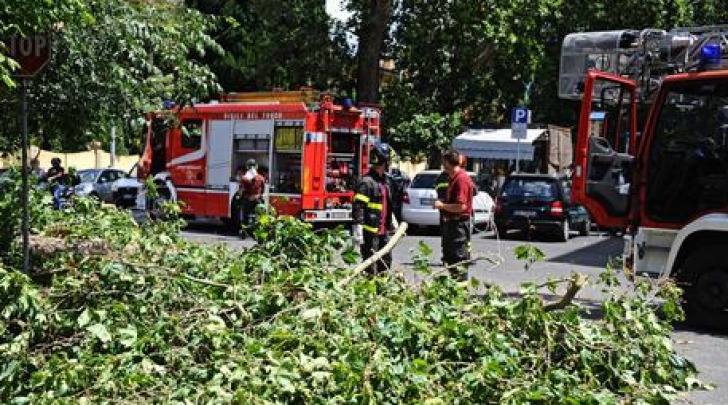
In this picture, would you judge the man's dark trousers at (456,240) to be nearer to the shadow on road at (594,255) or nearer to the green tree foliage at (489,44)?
the shadow on road at (594,255)

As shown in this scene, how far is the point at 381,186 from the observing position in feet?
32.0

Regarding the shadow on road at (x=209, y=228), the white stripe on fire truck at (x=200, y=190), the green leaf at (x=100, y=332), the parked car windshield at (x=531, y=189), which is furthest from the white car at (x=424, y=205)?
the green leaf at (x=100, y=332)

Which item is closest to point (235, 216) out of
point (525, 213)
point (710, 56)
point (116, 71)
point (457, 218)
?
point (525, 213)

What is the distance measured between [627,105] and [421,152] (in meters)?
18.5

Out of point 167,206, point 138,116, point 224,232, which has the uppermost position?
point 138,116

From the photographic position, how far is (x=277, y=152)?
18.3 meters

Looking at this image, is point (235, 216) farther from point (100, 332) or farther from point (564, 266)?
point (100, 332)

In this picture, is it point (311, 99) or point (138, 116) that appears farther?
point (311, 99)

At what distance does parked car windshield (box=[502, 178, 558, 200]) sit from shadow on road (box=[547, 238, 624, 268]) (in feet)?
5.12

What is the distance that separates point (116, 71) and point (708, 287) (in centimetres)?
641

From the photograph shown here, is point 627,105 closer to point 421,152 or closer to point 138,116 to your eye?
point 138,116

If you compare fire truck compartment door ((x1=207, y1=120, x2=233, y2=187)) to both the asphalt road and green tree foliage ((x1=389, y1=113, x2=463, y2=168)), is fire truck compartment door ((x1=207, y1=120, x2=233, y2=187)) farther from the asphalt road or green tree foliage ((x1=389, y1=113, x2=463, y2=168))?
green tree foliage ((x1=389, y1=113, x2=463, y2=168))

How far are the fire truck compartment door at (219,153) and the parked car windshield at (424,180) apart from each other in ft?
14.9

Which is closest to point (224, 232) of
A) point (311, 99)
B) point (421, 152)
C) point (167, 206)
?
point (311, 99)
